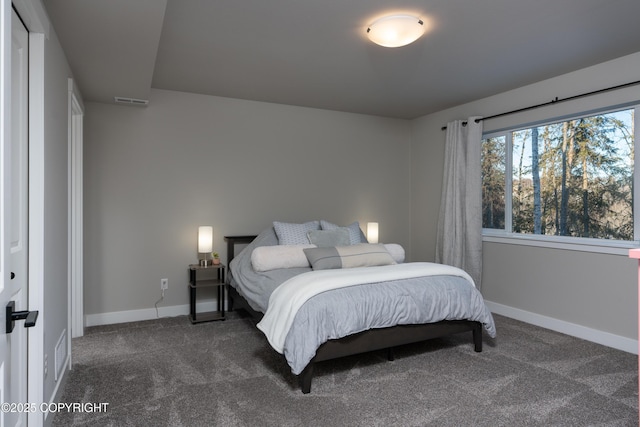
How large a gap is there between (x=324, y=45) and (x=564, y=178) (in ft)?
Answer: 8.87

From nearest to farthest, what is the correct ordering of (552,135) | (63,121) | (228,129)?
1. (63,121)
2. (552,135)
3. (228,129)

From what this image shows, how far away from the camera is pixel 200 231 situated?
162 inches

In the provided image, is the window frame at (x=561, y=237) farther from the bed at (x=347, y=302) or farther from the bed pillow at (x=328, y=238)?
the bed pillow at (x=328, y=238)

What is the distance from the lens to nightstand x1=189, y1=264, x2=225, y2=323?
4.04 m

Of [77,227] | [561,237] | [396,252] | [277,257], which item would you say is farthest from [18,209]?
[561,237]

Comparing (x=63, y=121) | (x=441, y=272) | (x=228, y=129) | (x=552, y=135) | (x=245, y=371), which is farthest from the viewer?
(x=228, y=129)

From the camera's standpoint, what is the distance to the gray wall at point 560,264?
3.31 meters

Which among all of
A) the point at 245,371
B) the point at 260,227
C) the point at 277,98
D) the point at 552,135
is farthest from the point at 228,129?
the point at 552,135

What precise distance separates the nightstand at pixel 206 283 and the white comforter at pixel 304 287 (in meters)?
1.40

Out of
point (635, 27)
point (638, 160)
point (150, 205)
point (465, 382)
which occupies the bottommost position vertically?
point (465, 382)

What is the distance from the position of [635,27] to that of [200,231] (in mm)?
4014

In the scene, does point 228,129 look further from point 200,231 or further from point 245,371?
point 245,371

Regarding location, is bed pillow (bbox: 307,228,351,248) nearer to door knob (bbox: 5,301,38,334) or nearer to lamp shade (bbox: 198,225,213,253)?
lamp shade (bbox: 198,225,213,253)

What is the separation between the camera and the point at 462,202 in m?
4.59
